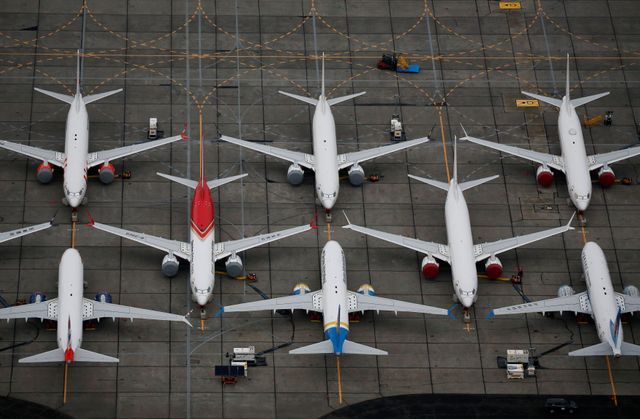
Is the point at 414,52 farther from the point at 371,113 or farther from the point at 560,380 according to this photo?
the point at 560,380

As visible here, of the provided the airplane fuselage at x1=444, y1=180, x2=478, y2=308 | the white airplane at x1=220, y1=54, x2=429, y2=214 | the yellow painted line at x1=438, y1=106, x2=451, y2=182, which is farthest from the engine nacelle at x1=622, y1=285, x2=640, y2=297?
the white airplane at x1=220, y1=54, x2=429, y2=214

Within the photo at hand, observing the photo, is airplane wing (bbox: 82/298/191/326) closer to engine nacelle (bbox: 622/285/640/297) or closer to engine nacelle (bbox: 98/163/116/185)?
engine nacelle (bbox: 98/163/116/185)

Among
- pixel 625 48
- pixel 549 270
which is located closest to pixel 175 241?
pixel 549 270

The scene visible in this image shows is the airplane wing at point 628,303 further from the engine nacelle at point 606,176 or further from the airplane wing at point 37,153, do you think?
the airplane wing at point 37,153

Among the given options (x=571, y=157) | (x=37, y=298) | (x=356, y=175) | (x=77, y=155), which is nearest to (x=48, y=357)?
(x=37, y=298)

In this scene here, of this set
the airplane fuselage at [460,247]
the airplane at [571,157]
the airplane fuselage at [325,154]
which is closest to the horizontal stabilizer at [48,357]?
the airplane fuselage at [325,154]
